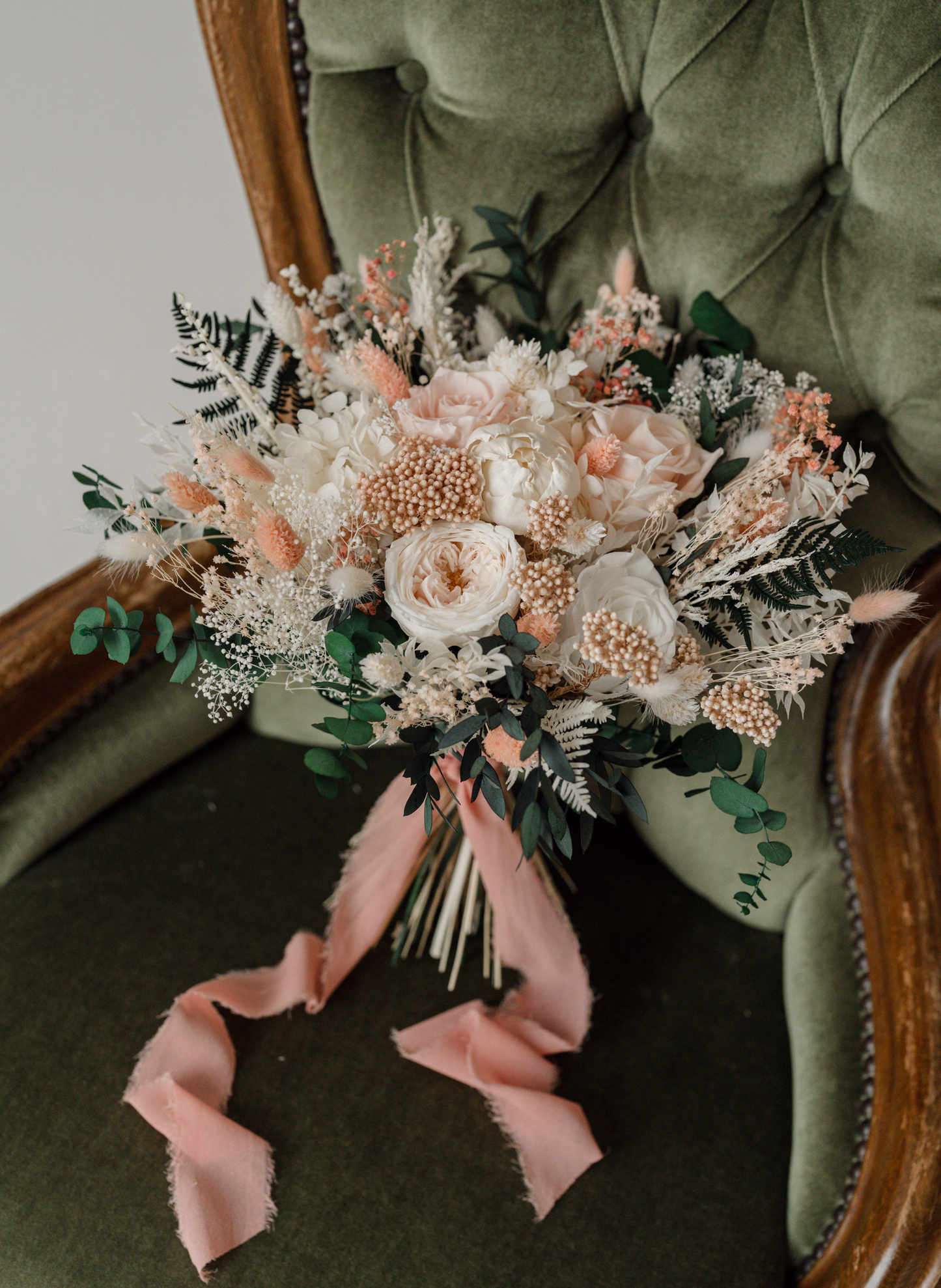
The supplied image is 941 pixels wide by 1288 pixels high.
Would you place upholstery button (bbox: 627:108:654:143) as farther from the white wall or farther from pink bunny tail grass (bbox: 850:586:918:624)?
the white wall

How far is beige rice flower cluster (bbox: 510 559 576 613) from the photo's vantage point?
1.66 ft

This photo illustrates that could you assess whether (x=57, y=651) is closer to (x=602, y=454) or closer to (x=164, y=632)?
(x=164, y=632)

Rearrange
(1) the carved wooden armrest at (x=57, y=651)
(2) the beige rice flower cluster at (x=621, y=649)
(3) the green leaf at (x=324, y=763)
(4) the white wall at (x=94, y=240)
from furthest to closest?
(4) the white wall at (x=94, y=240) < (1) the carved wooden armrest at (x=57, y=651) < (3) the green leaf at (x=324, y=763) < (2) the beige rice flower cluster at (x=621, y=649)

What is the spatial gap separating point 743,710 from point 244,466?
39 cm

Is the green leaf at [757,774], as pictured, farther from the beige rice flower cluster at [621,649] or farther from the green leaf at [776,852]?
the beige rice flower cluster at [621,649]

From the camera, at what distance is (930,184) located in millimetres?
654

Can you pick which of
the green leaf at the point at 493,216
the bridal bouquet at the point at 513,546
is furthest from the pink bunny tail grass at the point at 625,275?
the green leaf at the point at 493,216

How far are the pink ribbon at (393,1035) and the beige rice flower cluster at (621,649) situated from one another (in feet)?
1.00

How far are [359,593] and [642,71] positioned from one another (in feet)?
1.94

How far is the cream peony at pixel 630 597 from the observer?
514 millimetres

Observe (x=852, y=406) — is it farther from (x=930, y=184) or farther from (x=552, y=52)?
(x=552, y=52)

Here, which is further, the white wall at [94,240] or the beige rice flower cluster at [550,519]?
the white wall at [94,240]

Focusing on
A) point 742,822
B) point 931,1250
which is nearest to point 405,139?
point 742,822

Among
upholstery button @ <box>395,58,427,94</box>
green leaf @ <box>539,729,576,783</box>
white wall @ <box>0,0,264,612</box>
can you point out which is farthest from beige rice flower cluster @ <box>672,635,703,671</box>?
white wall @ <box>0,0,264,612</box>
